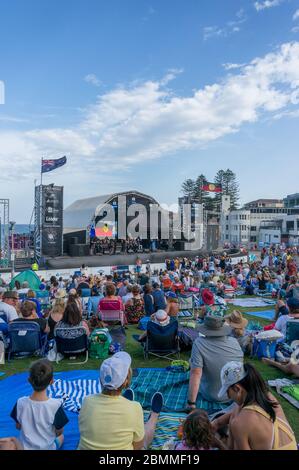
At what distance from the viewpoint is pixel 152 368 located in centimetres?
518

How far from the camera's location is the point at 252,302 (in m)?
11.8

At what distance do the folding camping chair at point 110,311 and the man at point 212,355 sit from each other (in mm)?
→ 2564

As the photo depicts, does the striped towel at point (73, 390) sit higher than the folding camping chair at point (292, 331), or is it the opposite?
the folding camping chair at point (292, 331)

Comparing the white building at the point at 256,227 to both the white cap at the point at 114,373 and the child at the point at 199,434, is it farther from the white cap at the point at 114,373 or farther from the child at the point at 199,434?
the child at the point at 199,434

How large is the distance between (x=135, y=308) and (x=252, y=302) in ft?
16.2

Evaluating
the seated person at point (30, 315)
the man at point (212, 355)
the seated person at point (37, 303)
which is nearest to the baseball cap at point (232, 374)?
the man at point (212, 355)

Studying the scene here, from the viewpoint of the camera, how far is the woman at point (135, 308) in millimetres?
8531

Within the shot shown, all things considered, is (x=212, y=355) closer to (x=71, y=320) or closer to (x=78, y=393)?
(x=78, y=393)

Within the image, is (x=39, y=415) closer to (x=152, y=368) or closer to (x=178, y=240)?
(x=152, y=368)

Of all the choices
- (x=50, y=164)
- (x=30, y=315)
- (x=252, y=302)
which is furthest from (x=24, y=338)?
(x=50, y=164)

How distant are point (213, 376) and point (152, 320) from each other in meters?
2.08

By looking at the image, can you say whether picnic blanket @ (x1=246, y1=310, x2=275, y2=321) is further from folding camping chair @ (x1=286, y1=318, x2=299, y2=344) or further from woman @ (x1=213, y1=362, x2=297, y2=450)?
woman @ (x1=213, y1=362, x2=297, y2=450)
